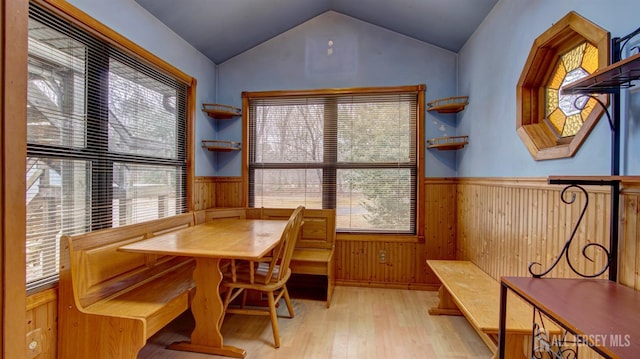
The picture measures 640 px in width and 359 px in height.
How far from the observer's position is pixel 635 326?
0.84m

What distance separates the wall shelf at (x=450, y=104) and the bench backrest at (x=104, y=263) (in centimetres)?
284

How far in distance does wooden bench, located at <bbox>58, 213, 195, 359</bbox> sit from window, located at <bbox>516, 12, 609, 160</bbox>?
253cm

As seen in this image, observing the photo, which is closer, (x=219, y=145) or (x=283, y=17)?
(x=283, y=17)

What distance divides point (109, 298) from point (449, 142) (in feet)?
10.0

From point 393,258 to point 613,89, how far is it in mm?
2400

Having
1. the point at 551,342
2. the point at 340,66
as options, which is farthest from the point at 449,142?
the point at 551,342

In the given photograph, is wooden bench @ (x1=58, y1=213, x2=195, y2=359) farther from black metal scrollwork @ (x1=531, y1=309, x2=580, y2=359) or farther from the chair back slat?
black metal scrollwork @ (x1=531, y1=309, x2=580, y2=359)

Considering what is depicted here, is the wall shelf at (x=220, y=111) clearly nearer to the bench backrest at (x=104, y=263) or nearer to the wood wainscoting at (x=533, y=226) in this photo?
the bench backrest at (x=104, y=263)

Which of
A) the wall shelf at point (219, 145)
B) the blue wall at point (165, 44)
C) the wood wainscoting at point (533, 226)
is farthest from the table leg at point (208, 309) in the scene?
the wood wainscoting at point (533, 226)

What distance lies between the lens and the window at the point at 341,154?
10.7 feet

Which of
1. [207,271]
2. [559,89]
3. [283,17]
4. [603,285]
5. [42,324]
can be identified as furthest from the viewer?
[283,17]

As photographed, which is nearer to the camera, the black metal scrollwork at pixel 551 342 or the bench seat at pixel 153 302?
the black metal scrollwork at pixel 551 342

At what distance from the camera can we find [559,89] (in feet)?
5.92

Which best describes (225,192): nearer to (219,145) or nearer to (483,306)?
(219,145)
